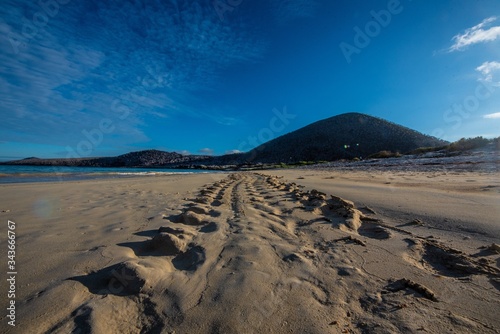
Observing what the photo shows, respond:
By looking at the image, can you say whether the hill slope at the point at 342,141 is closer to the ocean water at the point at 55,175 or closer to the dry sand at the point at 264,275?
the ocean water at the point at 55,175

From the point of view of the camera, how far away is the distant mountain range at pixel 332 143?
50750 mm

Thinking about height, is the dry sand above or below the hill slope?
below

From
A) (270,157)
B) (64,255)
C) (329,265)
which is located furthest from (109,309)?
(270,157)

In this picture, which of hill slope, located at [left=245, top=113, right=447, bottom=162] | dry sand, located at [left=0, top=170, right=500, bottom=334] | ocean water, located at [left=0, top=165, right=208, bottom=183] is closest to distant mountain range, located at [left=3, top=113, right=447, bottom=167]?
hill slope, located at [left=245, top=113, right=447, bottom=162]

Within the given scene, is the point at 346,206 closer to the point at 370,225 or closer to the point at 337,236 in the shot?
the point at 370,225

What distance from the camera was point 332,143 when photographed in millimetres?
57375

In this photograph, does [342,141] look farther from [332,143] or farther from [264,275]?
[264,275]

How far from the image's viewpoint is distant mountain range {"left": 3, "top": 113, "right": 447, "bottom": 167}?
5075cm

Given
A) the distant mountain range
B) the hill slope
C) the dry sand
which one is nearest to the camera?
the dry sand

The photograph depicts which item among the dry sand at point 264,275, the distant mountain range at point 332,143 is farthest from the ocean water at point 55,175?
the distant mountain range at point 332,143

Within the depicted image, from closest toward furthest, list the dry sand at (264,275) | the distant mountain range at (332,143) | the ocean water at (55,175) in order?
the dry sand at (264,275) < the ocean water at (55,175) < the distant mountain range at (332,143)

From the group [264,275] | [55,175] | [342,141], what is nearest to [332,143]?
[342,141]

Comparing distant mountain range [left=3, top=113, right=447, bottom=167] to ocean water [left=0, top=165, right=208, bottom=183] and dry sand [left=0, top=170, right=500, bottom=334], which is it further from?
dry sand [left=0, top=170, right=500, bottom=334]

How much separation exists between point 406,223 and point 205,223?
2.47m
